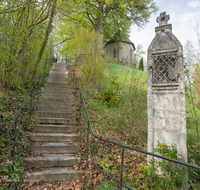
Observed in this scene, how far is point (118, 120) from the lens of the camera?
4648mm

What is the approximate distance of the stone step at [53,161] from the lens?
300cm

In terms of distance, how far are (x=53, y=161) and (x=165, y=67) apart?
315 cm

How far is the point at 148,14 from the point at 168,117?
14.9m

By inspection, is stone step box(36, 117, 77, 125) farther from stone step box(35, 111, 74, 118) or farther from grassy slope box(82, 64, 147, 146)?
grassy slope box(82, 64, 147, 146)

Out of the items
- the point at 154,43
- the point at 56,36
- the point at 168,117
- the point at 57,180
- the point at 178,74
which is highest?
the point at 56,36

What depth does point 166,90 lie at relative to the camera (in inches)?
108

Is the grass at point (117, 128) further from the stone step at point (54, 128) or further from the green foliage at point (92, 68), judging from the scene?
the green foliage at point (92, 68)

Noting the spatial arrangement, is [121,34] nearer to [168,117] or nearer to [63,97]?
[63,97]

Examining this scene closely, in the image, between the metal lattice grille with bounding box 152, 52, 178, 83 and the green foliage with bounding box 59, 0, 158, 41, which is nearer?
the metal lattice grille with bounding box 152, 52, 178, 83

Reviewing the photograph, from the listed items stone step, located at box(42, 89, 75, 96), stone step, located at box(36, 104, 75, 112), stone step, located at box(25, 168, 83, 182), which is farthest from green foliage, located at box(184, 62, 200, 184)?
stone step, located at box(42, 89, 75, 96)

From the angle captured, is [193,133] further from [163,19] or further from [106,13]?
[106,13]

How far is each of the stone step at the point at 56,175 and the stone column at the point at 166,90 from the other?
156cm

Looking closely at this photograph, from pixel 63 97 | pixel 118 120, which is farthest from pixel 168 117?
pixel 63 97

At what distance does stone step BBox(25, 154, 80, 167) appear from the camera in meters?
3.00
